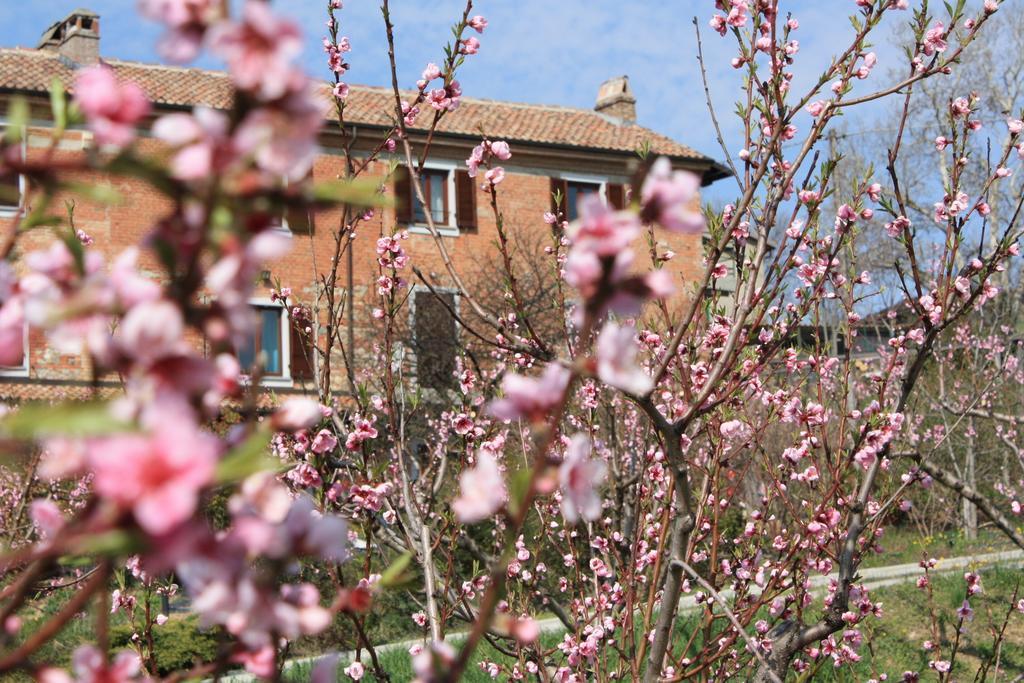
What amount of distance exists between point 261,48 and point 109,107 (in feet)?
0.42

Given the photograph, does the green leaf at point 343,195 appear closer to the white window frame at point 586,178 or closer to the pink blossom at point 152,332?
the pink blossom at point 152,332

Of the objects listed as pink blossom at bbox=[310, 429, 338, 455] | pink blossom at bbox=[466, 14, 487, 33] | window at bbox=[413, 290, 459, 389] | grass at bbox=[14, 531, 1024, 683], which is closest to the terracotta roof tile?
window at bbox=[413, 290, 459, 389]

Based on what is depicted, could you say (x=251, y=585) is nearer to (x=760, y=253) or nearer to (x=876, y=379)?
(x=760, y=253)

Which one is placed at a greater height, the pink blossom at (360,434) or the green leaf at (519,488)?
the green leaf at (519,488)

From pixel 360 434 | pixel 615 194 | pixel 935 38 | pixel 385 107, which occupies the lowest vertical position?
pixel 360 434

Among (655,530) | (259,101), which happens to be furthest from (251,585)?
(655,530)

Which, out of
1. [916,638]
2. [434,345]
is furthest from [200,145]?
Answer: [434,345]

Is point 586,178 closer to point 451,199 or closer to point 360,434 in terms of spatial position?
point 451,199

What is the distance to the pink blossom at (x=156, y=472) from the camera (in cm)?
60

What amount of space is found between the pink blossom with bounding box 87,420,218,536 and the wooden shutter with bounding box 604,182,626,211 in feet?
62.6

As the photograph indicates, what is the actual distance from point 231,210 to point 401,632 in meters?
10.4

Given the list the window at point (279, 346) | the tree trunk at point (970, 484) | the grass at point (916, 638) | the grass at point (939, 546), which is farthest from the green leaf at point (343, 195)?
the window at point (279, 346)

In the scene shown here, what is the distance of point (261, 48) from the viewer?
68 centimetres

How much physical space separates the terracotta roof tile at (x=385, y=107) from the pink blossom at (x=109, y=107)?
58.7ft
